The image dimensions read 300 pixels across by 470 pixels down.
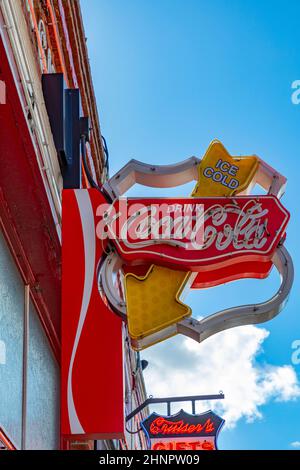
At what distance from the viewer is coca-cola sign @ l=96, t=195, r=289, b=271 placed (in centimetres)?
912

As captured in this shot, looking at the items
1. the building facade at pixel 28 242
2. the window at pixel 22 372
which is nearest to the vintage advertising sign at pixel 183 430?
the building facade at pixel 28 242

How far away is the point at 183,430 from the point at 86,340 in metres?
13.2

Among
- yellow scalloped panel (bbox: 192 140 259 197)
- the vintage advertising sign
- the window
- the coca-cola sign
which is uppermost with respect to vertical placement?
the vintage advertising sign

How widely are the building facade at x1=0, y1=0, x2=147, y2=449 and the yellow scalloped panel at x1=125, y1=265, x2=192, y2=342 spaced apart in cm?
64

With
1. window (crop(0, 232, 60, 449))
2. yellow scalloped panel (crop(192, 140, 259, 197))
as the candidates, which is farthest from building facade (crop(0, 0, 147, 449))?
yellow scalloped panel (crop(192, 140, 259, 197))

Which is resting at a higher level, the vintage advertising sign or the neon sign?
the vintage advertising sign

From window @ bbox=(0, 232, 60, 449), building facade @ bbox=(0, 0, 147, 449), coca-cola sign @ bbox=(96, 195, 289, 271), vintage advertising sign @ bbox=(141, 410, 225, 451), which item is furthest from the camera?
vintage advertising sign @ bbox=(141, 410, 225, 451)

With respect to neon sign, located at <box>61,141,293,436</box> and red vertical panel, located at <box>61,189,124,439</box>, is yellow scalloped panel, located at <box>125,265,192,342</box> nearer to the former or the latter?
neon sign, located at <box>61,141,293,436</box>

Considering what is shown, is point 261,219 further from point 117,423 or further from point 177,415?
point 177,415

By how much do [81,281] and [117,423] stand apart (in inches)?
58.2

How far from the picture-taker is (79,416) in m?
8.70

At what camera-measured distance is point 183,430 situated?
2162 cm
